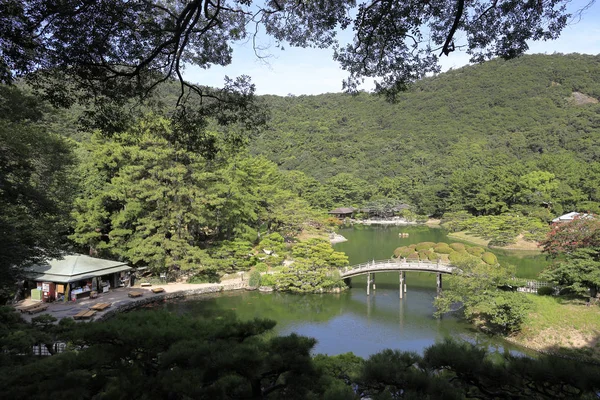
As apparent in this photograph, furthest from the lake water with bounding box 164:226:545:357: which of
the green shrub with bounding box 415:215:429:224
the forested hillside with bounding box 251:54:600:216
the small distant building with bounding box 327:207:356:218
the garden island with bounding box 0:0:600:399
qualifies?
the small distant building with bounding box 327:207:356:218

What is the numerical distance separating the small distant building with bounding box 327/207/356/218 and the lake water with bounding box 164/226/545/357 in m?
21.0

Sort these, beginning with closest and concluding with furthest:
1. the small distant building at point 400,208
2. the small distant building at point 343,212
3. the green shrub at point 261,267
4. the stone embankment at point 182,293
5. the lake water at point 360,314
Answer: the lake water at point 360,314, the stone embankment at point 182,293, the green shrub at point 261,267, the small distant building at point 343,212, the small distant building at point 400,208

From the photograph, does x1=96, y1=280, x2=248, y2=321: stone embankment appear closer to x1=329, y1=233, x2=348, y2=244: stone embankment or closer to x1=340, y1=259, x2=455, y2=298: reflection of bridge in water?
x1=340, y1=259, x2=455, y2=298: reflection of bridge in water

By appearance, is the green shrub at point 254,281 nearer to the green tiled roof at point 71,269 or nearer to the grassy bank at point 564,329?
the green tiled roof at point 71,269

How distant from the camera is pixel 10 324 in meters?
6.41

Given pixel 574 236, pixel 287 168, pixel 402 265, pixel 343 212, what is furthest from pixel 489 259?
pixel 287 168

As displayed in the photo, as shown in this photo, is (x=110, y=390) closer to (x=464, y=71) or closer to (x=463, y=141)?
(x=463, y=141)

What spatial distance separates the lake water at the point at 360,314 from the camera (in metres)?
11.0

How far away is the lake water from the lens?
1102cm

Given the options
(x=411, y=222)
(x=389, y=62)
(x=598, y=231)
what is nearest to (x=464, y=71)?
(x=411, y=222)

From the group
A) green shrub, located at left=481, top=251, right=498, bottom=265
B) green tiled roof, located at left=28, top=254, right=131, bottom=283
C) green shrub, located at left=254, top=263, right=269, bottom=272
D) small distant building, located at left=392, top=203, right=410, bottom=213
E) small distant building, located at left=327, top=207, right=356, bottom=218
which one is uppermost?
small distant building, located at left=392, top=203, right=410, bottom=213

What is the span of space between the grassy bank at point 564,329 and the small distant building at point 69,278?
45.2 ft

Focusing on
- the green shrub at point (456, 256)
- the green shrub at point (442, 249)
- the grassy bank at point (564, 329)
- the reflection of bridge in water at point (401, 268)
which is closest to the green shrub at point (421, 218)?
the green shrub at point (442, 249)

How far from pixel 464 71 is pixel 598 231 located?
3144 inches
